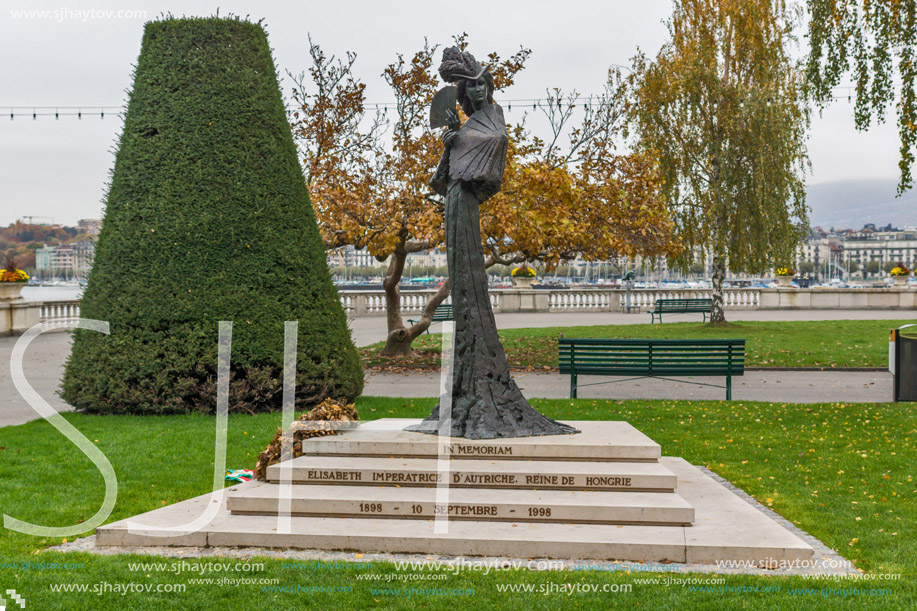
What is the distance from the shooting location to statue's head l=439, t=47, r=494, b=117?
7352 millimetres

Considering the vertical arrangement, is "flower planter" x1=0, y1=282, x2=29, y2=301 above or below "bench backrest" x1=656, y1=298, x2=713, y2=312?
above

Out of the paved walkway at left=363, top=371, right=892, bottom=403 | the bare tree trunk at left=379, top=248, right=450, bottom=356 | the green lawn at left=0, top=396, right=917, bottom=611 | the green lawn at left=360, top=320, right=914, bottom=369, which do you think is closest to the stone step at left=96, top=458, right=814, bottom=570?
the green lawn at left=0, top=396, right=917, bottom=611

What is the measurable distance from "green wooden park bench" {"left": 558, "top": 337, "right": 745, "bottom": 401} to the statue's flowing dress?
5242mm

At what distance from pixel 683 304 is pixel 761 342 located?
1068cm

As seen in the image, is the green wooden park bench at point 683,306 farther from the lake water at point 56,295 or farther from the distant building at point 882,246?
the distant building at point 882,246

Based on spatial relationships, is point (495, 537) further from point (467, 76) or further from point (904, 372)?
point (904, 372)

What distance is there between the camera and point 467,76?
7.39m

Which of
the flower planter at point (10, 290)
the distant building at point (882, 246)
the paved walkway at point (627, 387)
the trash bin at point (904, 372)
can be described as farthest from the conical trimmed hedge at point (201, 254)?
the distant building at point (882, 246)

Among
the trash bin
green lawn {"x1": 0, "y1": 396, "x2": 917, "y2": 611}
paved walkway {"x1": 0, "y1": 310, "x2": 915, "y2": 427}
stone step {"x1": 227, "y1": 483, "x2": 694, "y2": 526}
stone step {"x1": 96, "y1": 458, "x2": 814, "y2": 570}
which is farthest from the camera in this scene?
paved walkway {"x1": 0, "y1": 310, "x2": 915, "y2": 427}

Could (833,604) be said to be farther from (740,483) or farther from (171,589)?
(171,589)

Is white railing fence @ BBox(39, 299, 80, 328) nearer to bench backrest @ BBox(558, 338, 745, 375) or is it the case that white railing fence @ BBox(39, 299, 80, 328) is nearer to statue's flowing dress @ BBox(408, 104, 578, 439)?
bench backrest @ BBox(558, 338, 745, 375)

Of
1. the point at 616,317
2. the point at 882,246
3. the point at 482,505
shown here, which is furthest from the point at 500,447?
the point at 882,246

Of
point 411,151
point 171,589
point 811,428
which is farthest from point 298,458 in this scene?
point 411,151

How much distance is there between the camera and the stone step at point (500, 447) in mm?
6602
